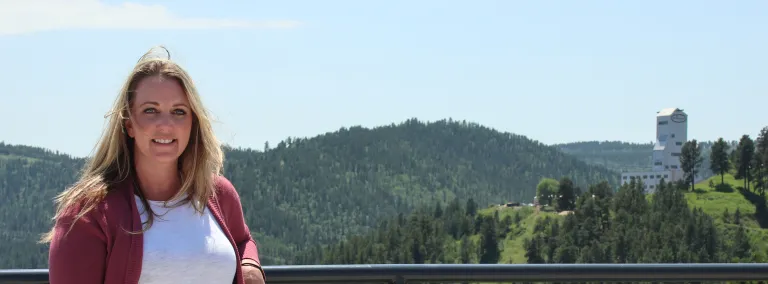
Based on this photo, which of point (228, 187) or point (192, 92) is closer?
point (192, 92)

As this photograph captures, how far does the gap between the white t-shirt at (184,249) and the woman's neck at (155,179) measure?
0.04 m

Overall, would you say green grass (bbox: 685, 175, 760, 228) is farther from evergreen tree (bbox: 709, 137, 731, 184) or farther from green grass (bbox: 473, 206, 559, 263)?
green grass (bbox: 473, 206, 559, 263)

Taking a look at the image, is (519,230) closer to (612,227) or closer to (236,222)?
(612,227)

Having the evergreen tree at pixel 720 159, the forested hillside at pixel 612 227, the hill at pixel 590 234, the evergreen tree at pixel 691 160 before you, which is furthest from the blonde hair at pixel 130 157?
the evergreen tree at pixel 691 160

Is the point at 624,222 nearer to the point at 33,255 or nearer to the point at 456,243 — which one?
the point at 456,243

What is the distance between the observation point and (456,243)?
125 metres

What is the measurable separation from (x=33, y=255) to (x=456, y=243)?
67428mm

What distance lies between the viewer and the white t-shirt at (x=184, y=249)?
2465mm

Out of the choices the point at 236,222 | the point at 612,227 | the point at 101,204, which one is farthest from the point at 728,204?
the point at 101,204

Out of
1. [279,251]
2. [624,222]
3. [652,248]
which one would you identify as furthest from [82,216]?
[279,251]

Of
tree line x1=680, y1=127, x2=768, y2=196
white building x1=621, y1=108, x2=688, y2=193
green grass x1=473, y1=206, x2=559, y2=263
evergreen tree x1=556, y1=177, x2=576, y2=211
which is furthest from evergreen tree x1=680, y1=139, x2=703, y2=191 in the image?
white building x1=621, y1=108, x2=688, y2=193

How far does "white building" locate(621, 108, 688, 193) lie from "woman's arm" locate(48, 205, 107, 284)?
528 ft

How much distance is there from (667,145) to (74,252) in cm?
16428

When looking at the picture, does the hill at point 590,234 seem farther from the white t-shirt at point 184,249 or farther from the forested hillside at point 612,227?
the white t-shirt at point 184,249
